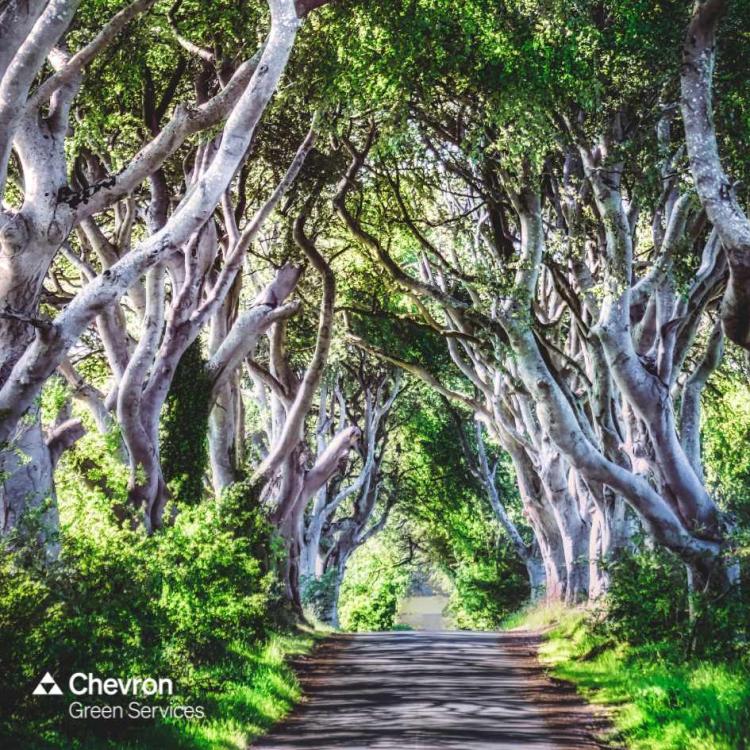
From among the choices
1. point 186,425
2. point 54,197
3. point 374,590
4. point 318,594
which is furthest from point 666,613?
point 374,590

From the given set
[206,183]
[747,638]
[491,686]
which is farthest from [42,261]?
[747,638]

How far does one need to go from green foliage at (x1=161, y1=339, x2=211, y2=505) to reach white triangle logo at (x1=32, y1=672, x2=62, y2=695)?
6.98 m

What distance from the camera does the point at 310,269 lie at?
797 inches

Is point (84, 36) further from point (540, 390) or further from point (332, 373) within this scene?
point (332, 373)

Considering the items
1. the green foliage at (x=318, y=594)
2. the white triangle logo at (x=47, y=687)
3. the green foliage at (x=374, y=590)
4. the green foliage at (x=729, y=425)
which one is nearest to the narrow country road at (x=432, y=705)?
the white triangle logo at (x=47, y=687)

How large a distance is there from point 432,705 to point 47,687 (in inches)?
191

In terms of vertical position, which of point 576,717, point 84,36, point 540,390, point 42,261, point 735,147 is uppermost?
point 84,36

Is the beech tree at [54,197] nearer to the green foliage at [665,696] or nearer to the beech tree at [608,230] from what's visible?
the beech tree at [608,230]

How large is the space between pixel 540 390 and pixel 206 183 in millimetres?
5591

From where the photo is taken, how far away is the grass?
21.4 feet

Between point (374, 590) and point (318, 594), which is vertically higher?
point (318, 594)

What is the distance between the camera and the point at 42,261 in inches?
345

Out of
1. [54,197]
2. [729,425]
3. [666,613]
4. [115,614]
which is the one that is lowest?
[666,613]

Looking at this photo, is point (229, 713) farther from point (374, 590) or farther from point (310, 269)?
point (374, 590)
